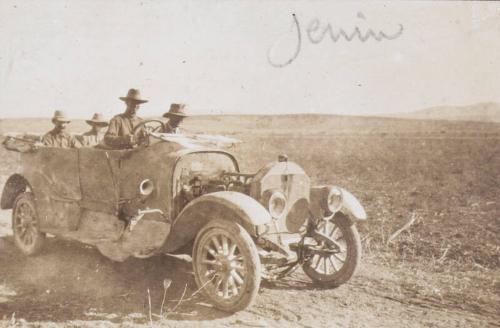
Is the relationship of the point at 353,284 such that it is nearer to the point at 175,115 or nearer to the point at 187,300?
the point at 187,300

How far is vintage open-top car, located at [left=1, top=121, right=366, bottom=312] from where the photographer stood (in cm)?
418

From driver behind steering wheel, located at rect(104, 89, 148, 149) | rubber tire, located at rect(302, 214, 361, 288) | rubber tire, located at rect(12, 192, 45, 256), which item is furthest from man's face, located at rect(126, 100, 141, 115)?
rubber tire, located at rect(302, 214, 361, 288)

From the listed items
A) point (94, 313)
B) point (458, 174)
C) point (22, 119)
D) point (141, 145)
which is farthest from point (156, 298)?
point (22, 119)

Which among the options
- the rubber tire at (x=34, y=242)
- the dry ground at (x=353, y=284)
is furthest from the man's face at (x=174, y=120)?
the rubber tire at (x=34, y=242)

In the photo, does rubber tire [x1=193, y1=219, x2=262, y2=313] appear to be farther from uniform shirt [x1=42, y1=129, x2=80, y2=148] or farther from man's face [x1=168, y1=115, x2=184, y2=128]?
uniform shirt [x1=42, y1=129, x2=80, y2=148]

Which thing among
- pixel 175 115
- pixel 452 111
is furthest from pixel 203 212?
pixel 452 111

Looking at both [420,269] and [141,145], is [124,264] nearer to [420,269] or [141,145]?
[141,145]

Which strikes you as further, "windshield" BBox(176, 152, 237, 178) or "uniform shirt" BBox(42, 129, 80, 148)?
"uniform shirt" BBox(42, 129, 80, 148)

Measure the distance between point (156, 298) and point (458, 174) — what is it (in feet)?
32.3

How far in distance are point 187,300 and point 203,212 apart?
87cm

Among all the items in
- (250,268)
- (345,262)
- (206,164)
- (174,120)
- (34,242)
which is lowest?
(34,242)

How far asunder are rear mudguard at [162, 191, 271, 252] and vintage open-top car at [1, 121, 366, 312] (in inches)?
0.4

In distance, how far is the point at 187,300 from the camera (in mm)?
4473

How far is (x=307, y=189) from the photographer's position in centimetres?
495
